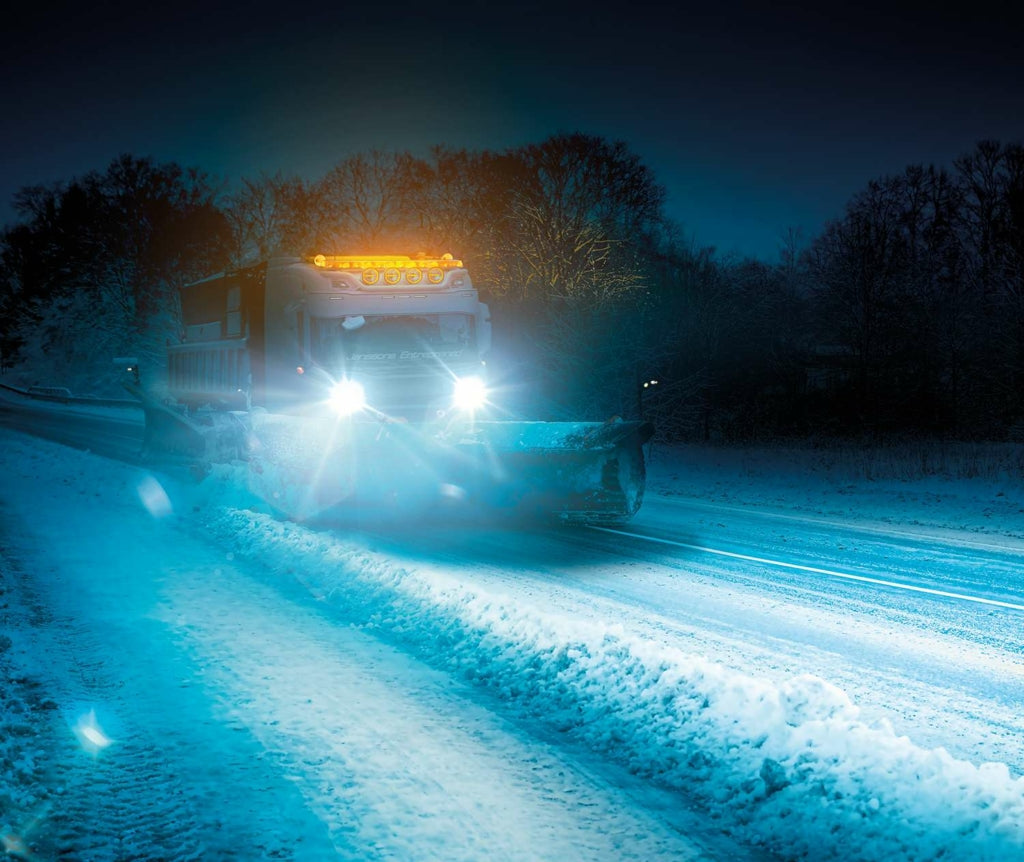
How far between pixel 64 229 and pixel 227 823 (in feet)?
177

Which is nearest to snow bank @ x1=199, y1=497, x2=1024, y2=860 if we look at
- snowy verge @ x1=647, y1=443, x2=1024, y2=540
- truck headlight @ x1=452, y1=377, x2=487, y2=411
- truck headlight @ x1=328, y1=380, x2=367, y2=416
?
truck headlight @ x1=328, y1=380, x2=367, y2=416

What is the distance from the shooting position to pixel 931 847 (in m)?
3.49

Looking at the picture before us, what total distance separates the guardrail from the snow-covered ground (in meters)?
33.1

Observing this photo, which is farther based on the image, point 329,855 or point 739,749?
point 739,749

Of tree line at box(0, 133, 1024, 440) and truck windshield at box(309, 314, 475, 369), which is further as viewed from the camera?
tree line at box(0, 133, 1024, 440)

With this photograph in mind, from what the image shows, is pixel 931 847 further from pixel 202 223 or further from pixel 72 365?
pixel 72 365

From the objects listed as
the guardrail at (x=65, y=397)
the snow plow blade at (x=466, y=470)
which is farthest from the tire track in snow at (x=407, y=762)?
the guardrail at (x=65, y=397)

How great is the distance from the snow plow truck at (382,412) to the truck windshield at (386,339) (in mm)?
17

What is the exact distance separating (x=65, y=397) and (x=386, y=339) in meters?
39.9

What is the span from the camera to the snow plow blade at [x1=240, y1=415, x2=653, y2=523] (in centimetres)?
1119

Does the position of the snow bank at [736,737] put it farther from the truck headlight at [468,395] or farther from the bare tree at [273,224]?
the bare tree at [273,224]

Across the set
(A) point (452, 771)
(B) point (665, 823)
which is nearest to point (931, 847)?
(B) point (665, 823)

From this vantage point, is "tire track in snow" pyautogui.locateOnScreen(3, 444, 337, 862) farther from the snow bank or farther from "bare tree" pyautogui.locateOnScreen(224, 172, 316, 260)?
"bare tree" pyautogui.locateOnScreen(224, 172, 316, 260)

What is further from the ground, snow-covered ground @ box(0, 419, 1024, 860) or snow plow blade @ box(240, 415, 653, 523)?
snow plow blade @ box(240, 415, 653, 523)
